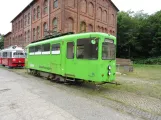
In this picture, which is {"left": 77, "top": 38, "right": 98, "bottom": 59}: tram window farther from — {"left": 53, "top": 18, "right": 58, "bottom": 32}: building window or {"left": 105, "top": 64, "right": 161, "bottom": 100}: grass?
{"left": 53, "top": 18, "right": 58, "bottom": 32}: building window

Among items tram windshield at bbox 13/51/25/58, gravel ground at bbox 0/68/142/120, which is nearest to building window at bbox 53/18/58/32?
tram windshield at bbox 13/51/25/58

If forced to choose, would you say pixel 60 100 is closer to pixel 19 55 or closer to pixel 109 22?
pixel 19 55

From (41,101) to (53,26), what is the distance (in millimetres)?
20183

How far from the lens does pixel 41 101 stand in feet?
21.0

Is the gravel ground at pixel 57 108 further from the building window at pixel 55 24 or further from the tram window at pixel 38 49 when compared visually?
the building window at pixel 55 24

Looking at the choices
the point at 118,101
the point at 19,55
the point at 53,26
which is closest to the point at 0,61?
the point at 19,55

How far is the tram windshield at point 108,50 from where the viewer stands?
7.98m

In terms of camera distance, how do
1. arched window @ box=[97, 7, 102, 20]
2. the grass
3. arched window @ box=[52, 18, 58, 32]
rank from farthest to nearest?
1. arched window @ box=[97, 7, 102, 20]
2. arched window @ box=[52, 18, 58, 32]
3. the grass

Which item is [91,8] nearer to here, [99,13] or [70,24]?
[99,13]

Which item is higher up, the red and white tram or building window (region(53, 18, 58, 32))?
building window (region(53, 18, 58, 32))

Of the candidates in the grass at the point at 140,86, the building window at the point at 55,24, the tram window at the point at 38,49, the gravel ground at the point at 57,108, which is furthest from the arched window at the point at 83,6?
the gravel ground at the point at 57,108

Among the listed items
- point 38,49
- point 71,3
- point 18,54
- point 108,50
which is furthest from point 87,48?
point 71,3

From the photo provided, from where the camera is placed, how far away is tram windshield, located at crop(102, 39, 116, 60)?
7.98 metres

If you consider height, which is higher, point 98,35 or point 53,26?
point 53,26
